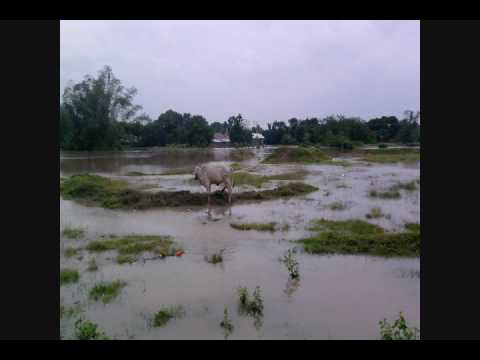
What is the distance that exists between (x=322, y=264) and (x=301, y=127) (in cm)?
6936

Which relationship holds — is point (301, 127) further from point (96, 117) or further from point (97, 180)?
point (97, 180)

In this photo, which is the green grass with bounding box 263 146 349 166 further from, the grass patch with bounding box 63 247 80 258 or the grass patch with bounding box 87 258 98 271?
the grass patch with bounding box 87 258 98 271

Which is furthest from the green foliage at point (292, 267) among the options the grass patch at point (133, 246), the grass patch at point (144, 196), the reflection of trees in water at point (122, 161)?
the reflection of trees in water at point (122, 161)

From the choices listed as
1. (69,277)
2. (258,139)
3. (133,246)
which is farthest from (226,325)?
(258,139)

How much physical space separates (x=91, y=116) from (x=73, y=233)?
49.9 metres

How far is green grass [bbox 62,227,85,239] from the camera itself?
9.09 metres

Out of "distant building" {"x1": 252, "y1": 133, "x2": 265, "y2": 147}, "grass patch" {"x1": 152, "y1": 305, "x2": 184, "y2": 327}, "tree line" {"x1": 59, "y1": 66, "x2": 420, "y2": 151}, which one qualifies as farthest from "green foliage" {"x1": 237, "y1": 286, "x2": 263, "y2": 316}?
"distant building" {"x1": 252, "y1": 133, "x2": 265, "y2": 147}

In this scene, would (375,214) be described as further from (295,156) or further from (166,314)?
(295,156)

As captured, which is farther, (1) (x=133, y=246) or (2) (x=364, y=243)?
(1) (x=133, y=246)

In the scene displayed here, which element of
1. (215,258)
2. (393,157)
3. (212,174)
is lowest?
(215,258)

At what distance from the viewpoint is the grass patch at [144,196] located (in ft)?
41.1

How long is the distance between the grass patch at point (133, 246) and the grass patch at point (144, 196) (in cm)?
382

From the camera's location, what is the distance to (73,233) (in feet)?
30.4

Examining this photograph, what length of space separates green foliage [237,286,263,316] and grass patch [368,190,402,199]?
10868mm
